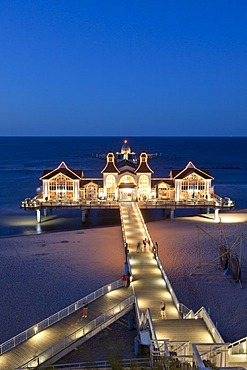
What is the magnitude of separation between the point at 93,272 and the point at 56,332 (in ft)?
30.6

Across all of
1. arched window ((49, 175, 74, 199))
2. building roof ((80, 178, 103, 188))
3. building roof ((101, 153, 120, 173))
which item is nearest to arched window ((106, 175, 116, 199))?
building roof ((101, 153, 120, 173))

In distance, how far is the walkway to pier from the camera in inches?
603

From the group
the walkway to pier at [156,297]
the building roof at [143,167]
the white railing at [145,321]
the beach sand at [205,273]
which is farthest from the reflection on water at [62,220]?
the white railing at [145,321]

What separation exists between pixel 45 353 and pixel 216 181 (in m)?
68.8

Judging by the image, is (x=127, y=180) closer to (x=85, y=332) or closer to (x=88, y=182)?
(x=88, y=182)

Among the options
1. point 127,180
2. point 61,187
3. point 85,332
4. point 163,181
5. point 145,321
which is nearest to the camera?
point 145,321

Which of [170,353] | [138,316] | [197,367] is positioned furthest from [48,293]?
[197,367]

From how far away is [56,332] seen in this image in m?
16.5

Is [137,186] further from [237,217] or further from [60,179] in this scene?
[237,217]

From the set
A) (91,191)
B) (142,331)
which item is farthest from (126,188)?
(142,331)

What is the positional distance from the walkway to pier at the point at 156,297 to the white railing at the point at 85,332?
81 cm

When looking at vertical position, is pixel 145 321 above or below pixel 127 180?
below

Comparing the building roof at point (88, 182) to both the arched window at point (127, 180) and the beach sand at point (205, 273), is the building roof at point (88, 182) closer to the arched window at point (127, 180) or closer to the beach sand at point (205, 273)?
the arched window at point (127, 180)

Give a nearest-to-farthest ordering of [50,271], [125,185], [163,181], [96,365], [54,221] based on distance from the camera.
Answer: [96,365]
[50,271]
[125,185]
[54,221]
[163,181]
